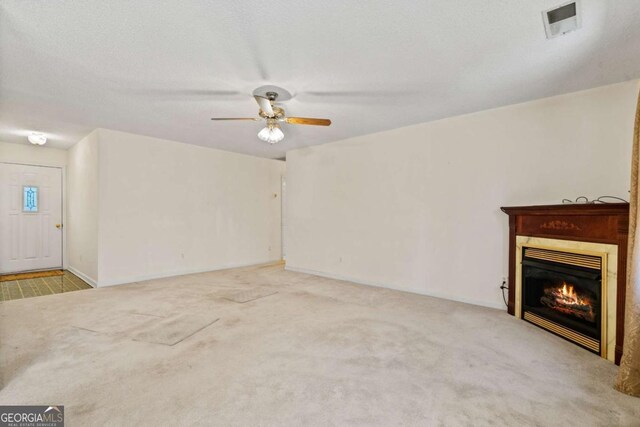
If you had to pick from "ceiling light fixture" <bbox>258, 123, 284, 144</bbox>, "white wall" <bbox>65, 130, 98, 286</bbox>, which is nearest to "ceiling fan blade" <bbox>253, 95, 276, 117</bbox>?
"ceiling light fixture" <bbox>258, 123, 284, 144</bbox>

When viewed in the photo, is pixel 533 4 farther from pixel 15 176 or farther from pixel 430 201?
pixel 15 176

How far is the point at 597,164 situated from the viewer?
3.03 metres

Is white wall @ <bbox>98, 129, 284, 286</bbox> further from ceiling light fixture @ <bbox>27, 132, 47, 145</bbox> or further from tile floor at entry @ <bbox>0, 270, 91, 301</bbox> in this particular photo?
ceiling light fixture @ <bbox>27, 132, 47, 145</bbox>

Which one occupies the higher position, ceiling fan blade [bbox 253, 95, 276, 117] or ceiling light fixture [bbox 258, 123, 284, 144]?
ceiling fan blade [bbox 253, 95, 276, 117]

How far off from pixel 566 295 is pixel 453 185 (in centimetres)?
→ 181

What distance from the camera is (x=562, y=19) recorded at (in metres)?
1.98

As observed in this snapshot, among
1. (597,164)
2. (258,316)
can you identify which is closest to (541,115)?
(597,164)

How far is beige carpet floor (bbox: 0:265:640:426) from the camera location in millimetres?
1758

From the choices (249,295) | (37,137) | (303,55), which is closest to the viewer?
(303,55)

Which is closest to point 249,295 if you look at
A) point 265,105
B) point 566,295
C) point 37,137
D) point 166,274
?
point 166,274

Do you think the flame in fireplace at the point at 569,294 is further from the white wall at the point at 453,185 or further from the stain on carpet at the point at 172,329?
the stain on carpet at the point at 172,329

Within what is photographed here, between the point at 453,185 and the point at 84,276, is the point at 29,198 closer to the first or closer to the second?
the point at 84,276

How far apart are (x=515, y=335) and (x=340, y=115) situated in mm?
3294

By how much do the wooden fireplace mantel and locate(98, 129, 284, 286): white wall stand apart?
514 cm
